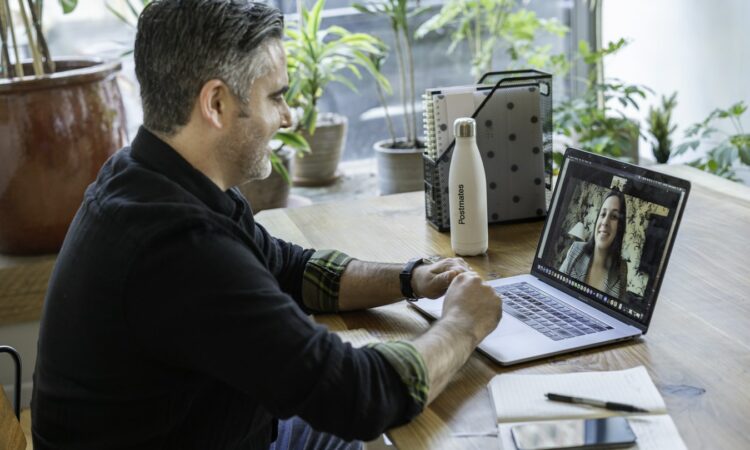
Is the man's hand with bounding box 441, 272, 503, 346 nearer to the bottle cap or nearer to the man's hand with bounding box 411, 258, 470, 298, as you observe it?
the man's hand with bounding box 411, 258, 470, 298

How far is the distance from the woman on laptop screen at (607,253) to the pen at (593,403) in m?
0.29

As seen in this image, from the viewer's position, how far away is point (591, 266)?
4.96 feet

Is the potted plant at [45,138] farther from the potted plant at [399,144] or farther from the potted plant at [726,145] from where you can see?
the potted plant at [726,145]

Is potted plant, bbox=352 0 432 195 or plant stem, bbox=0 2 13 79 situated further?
potted plant, bbox=352 0 432 195

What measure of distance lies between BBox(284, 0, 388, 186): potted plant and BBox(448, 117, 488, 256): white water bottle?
1.61m

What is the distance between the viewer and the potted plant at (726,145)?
2.89 metres

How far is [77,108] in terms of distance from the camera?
261 cm

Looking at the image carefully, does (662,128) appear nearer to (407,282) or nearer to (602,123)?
(602,123)

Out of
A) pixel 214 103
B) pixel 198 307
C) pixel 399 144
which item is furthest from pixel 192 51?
pixel 399 144

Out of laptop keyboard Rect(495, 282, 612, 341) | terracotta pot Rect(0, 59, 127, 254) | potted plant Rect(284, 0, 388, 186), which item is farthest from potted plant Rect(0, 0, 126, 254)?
laptop keyboard Rect(495, 282, 612, 341)

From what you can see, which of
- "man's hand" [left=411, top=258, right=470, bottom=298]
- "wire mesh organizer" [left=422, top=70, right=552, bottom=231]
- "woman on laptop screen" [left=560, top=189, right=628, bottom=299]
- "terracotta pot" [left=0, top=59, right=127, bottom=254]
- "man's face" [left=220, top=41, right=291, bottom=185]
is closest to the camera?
"man's face" [left=220, top=41, right=291, bottom=185]

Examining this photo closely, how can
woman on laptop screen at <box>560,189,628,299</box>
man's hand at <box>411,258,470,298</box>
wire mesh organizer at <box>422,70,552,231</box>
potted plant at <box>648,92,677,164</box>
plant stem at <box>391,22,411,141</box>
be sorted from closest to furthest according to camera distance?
1. woman on laptop screen at <box>560,189,628,299</box>
2. man's hand at <box>411,258,470,298</box>
3. wire mesh organizer at <box>422,70,552,231</box>
4. potted plant at <box>648,92,677,164</box>
5. plant stem at <box>391,22,411,141</box>

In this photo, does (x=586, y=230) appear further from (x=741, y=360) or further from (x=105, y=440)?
(x=105, y=440)

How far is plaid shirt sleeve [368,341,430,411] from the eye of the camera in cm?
120
